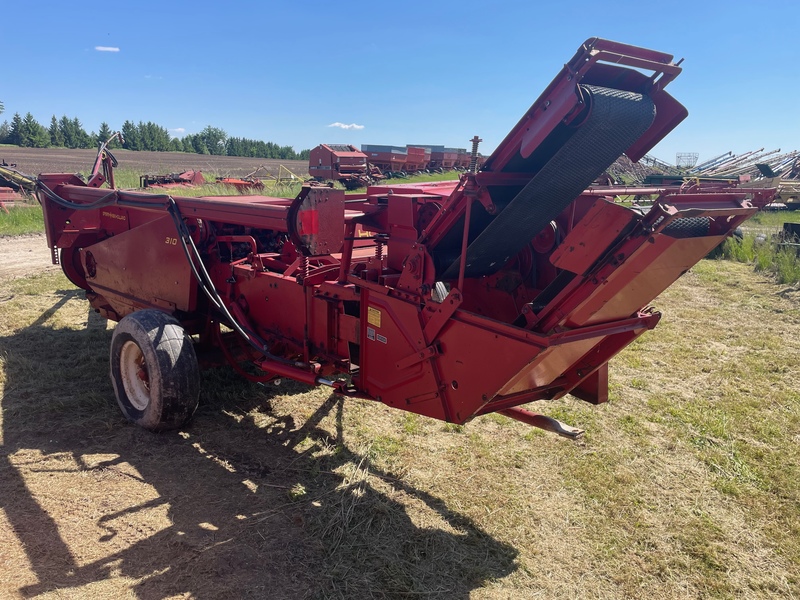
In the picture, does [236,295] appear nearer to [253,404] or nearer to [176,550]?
[253,404]

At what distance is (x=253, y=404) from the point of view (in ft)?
16.3

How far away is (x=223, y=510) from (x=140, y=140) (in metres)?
66.4

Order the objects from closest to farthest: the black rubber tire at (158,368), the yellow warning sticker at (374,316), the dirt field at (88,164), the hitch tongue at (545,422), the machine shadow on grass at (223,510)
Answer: the machine shadow on grass at (223,510)
the yellow warning sticker at (374,316)
the hitch tongue at (545,422)
the black rubber tire at (158,368)
the dirt field at (88,164)

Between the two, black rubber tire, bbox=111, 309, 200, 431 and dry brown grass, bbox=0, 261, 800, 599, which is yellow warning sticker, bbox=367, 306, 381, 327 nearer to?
dry brown grass, bbox=0, 261, 800, 599

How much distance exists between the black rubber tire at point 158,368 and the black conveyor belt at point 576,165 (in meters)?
2.35

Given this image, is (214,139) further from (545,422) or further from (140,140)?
(545,422)

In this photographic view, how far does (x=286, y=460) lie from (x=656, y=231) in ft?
9.60

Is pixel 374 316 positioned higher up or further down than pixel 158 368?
higher up

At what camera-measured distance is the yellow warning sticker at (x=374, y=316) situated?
3516 millimetres

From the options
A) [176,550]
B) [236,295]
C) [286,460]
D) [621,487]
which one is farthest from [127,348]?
[621,487]

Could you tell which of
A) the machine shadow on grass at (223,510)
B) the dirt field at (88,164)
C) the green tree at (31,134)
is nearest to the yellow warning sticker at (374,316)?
the machine shadow on grass at (223,510)

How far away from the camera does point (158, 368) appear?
4.09m

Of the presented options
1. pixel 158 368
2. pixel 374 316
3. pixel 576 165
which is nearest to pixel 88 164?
pixel 158 368

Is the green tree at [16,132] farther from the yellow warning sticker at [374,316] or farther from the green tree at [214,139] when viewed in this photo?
the yellow warning sticker at [374,316]
